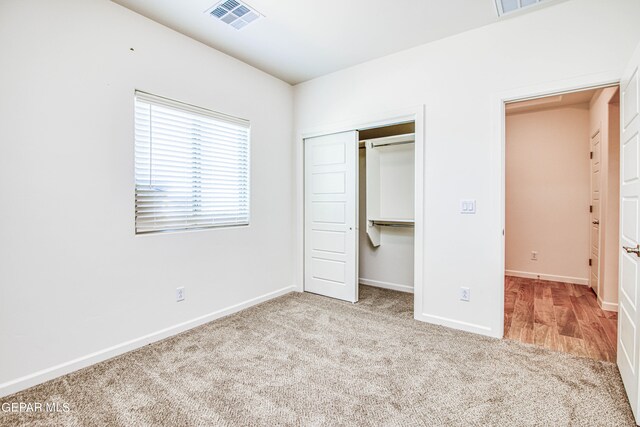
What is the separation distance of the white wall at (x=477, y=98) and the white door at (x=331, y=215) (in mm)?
692

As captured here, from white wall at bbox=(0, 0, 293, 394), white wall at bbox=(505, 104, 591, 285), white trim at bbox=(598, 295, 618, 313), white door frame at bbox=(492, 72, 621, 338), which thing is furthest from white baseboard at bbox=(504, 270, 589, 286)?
white wall at bbox=(0, 0, 293, 394)

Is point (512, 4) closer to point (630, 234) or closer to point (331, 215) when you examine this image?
point (630, 234)

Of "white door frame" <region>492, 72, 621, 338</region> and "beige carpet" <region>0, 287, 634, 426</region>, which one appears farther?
"white door frame" <region>492, 72, 621, 338</region>

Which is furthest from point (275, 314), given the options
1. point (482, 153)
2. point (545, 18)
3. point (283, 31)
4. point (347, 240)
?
point (545, 18)

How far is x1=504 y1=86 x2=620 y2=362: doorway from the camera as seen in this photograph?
11.1ft

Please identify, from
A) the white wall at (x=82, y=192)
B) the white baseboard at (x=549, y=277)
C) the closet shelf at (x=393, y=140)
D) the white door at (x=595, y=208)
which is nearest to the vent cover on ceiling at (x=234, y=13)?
the white wall at (x=82, y=192)

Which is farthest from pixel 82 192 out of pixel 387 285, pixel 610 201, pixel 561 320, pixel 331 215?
pixel 610 201

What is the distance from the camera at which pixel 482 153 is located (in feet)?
8.92

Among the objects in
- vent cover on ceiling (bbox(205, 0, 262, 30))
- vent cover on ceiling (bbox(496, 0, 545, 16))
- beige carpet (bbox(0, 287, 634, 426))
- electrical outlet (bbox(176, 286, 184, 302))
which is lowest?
beige carpet (bbox(0, 287, 634, 426))

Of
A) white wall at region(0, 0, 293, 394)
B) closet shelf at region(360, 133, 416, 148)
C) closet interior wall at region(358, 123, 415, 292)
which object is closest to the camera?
white wall at region(0, 0, 293, 394)

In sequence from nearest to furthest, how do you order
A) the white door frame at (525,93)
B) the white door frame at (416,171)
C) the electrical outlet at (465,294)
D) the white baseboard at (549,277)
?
the white door frame at (525,93) < the electrical outlet at (465,294) < the white door frame at (416,171) < the white baseboard at (549,277)

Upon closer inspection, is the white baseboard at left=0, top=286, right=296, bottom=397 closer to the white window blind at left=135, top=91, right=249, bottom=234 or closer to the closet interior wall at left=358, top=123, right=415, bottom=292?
the white window blind at left=135, top=91, right=249, bottom=234

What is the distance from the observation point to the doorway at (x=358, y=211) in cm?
367

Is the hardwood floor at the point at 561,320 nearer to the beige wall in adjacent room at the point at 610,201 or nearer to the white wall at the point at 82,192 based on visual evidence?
the beige wall in adjacent room at the point at 610,201
